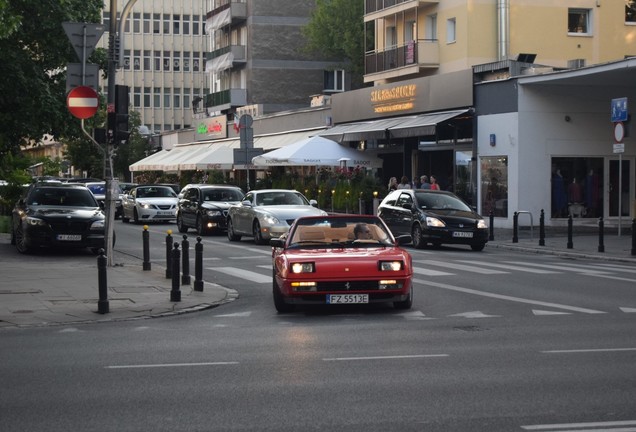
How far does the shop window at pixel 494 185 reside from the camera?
40.5 metres

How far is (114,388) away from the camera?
30.5 ft

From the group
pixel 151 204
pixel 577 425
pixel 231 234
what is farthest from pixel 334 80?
pixel 577 425

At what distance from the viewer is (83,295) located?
57.7ft

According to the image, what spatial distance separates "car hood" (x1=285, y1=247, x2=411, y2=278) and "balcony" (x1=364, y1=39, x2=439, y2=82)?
35.0 metres

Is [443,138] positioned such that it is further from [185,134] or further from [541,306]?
[185,134]

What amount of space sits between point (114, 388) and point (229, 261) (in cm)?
1623

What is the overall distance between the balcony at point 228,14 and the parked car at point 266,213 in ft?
134

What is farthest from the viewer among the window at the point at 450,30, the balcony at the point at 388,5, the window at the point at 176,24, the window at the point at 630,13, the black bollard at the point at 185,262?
the window at the point at 176,24

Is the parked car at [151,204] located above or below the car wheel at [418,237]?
above

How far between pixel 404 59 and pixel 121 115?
30.6 meters

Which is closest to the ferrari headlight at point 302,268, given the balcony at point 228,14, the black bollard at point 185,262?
the black bollard at point 185,262

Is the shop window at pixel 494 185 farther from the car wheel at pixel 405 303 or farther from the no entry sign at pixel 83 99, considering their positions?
the car wheel at pixel 405 303

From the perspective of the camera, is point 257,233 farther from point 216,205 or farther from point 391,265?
point 391,265

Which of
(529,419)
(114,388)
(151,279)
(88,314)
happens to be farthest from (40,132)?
(529,419)
